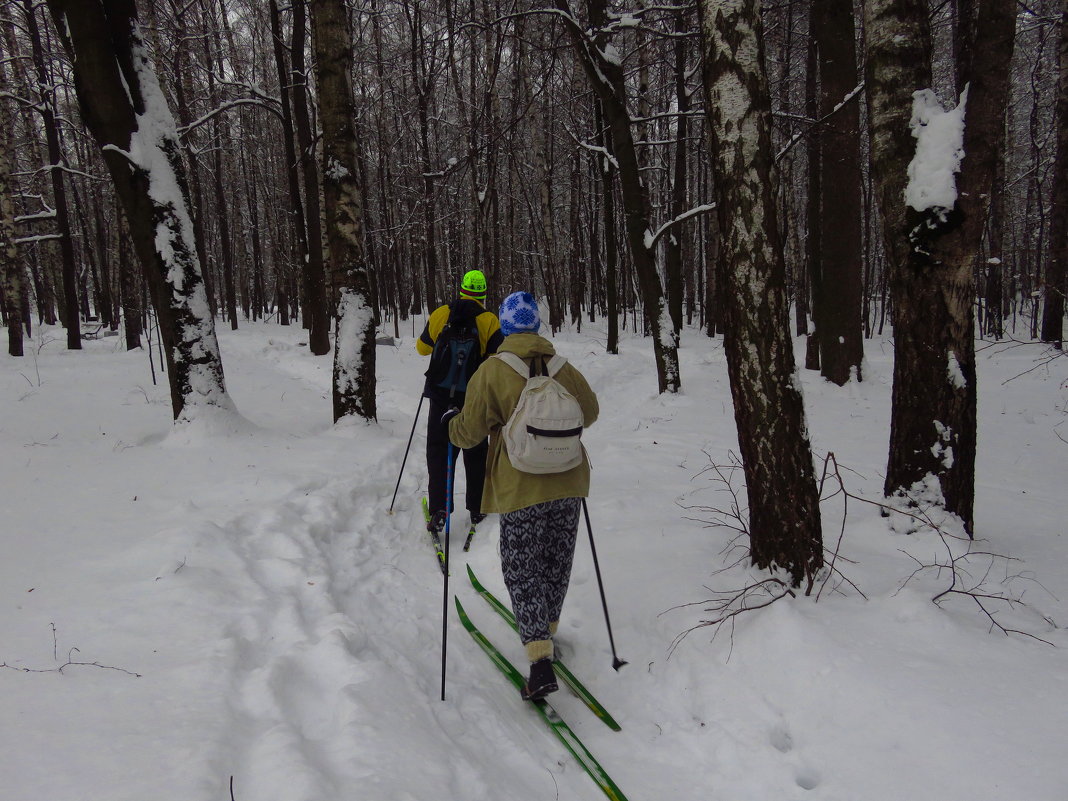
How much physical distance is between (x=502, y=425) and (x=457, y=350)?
188cm

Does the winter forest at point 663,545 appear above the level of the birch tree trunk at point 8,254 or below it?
below

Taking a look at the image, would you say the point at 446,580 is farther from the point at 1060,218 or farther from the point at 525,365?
the point at 1060,218

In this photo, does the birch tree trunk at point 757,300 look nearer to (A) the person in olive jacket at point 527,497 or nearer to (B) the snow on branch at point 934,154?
(A) the person in olive jacket at point 527,497

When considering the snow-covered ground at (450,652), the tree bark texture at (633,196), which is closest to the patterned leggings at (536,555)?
the snow-covered ground at (450,652)

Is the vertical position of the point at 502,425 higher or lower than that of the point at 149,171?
lower

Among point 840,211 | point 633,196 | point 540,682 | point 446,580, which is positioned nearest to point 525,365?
point 446,580

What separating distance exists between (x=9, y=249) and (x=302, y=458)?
487 inches

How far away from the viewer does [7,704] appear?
219 cm

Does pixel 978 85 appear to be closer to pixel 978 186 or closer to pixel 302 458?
pixel 978 186

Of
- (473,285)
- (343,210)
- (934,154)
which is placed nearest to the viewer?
(934,154)

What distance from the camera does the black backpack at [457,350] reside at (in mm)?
4867

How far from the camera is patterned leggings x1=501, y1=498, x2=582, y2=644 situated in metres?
3.16

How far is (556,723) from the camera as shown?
291 cm

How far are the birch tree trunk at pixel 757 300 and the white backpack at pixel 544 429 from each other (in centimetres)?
105
